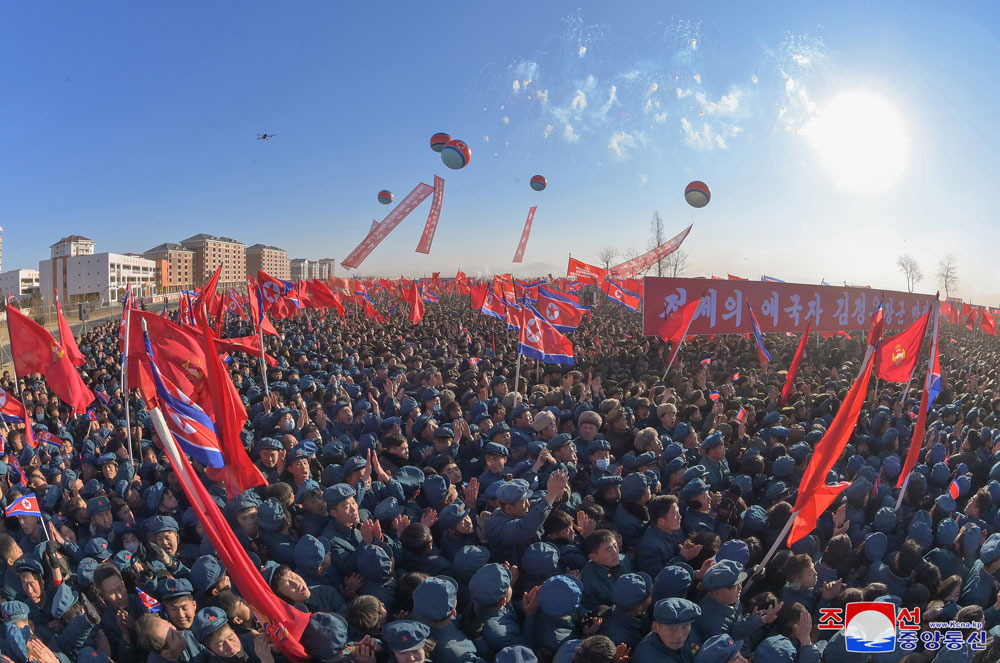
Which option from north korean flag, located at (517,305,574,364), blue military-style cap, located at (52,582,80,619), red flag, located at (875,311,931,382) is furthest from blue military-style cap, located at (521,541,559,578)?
red flag, located at (875,311,931,382)

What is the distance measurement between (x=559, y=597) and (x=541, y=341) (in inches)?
253

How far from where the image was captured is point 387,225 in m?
22.8

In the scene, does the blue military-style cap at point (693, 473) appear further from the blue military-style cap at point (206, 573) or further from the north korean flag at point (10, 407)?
the north korean flag at point (10, 407)

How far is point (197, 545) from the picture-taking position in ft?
13.4

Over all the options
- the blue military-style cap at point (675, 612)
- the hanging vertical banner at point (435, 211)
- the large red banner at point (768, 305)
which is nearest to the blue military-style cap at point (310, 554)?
the blue military-style cap at point (675, 612)

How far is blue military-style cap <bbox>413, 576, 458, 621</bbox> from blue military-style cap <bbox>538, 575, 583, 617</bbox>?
18.6 inches

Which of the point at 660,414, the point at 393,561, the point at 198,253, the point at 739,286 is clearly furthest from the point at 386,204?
the point at 198,253

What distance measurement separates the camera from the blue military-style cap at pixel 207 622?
2.60 metres

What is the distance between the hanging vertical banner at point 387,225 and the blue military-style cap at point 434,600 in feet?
57.1

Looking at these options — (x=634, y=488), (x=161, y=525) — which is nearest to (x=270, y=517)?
(x=161, y=525)

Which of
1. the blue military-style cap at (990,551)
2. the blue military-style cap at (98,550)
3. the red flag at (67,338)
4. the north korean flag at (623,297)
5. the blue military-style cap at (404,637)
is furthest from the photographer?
the north korean flag at (623,297)

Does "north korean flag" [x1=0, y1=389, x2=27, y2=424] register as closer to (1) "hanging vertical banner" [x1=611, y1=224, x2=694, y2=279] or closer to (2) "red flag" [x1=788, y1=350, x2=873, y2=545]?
(2) "red flag" [x1=788, y1=350, x2=873, y2=545]

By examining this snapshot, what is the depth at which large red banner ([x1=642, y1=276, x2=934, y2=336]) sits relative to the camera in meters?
10.8

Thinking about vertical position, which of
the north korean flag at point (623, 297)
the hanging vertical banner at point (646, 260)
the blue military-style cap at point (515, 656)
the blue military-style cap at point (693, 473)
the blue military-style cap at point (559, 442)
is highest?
the hanging vertical banner at point (646, 260)
